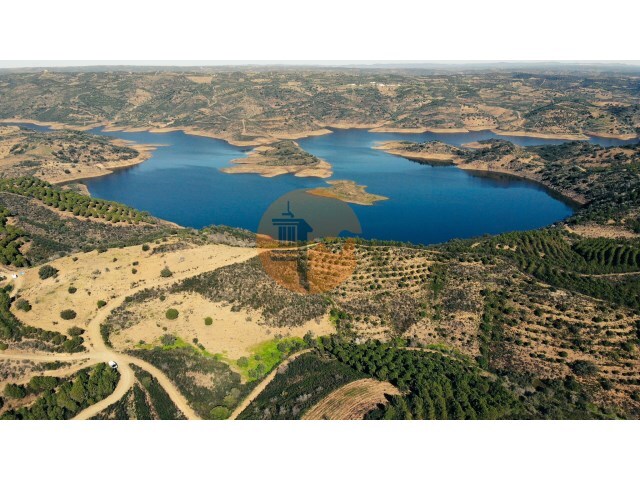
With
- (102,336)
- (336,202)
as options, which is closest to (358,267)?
(102,336)

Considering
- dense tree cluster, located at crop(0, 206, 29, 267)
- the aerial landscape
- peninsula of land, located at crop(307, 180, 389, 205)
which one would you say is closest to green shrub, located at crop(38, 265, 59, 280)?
the aerial landscape

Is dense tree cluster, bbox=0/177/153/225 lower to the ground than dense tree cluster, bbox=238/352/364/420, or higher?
higher

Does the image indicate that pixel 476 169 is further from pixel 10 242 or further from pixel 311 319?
pixel 10 242

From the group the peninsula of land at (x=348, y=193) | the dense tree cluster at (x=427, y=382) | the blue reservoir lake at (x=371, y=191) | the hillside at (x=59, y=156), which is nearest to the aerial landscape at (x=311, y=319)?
the dense tree cluster at (x=427, y=382)

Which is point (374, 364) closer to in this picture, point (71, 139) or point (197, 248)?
point (197, 248)

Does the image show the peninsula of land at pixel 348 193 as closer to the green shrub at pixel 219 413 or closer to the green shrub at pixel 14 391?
the green shrub at pixel 219 413

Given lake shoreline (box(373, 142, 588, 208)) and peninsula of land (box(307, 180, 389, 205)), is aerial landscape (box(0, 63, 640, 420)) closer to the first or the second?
peninsula of land (box(307, 180, 389, 205))
